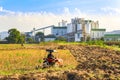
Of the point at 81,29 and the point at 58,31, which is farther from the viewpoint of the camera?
the point at 58,31

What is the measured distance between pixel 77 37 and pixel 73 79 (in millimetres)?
107452

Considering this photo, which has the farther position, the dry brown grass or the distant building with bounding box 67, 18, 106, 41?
the distant building with bounding box 67, 18, 106, 41

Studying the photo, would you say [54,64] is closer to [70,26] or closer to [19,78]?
[19,78]

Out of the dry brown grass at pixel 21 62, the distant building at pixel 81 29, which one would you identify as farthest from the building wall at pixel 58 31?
the dry brown grass at pixel 21 62

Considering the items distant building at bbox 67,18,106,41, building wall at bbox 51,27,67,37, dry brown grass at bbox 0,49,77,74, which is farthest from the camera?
building wall at bbox 51,27,67,37

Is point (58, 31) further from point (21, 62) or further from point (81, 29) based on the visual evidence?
point (21, 62)

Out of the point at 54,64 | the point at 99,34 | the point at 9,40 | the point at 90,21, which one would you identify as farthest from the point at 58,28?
the point at 54,64

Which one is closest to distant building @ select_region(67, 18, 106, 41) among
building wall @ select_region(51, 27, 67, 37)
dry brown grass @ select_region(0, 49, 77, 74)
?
building wall @ select_region(51, 27, 67, 37)

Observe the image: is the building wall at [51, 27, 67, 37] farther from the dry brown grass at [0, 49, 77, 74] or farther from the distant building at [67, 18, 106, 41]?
the dry brown grass at [0, 49, 77, 74]

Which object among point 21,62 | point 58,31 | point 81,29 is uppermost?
point 81,29

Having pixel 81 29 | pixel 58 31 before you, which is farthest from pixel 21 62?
pixel 58 31

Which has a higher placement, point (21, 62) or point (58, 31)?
point (58, 31)

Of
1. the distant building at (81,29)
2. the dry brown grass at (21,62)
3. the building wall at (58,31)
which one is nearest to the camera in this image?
the dry brown grass at (21,62)

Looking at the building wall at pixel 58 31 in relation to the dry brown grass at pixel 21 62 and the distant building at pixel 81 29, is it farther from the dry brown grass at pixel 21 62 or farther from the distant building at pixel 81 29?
the dry brown grass at pixel 21 62
